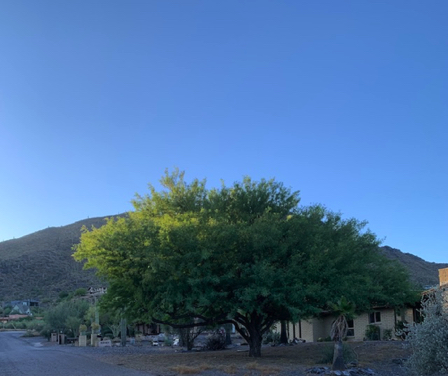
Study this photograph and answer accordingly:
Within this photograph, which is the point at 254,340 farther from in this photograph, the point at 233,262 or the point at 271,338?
the point at 271,338

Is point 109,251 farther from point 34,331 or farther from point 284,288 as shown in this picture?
point 34,331

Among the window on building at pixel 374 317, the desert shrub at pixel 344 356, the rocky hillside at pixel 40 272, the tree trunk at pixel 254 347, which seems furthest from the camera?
the rocky hillside at pixel 40 272

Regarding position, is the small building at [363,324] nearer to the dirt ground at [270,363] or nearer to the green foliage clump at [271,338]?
the green foliage clump at [271,338]

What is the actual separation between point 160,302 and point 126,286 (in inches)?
86.4

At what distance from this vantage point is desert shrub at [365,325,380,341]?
39.8 meters

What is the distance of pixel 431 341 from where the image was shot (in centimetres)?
1716

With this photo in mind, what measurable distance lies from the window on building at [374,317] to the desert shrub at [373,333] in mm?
940

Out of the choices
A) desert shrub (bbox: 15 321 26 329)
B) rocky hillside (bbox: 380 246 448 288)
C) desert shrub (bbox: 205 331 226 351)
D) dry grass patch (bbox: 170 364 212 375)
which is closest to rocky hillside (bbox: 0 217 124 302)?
desert shrub (bbox: 15 321 26 329)

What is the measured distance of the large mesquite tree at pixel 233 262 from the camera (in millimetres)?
25266

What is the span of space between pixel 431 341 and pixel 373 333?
2403cm

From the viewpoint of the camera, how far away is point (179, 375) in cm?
2088

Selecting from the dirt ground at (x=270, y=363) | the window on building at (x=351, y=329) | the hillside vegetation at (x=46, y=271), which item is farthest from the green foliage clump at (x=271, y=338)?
the hillside vegetation at (x=46, y=271)

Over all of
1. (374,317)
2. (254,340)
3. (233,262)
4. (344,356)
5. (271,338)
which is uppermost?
(233,262)

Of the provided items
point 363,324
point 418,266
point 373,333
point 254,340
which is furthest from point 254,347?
point 418,266
